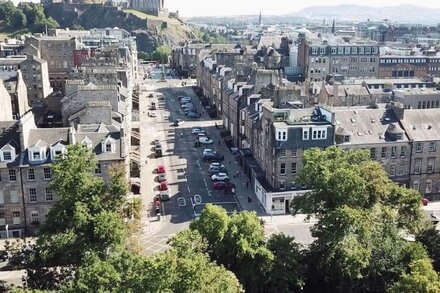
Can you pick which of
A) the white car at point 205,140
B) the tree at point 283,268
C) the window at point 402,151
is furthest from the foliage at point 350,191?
the white car at point 205,140

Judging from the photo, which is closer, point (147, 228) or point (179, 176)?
point (147, 228)

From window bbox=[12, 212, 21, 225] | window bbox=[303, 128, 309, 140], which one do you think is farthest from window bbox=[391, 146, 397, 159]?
window bbox=[12, 212, 21, 225]

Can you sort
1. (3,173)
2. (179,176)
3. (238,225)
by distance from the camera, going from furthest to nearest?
(179,176) < (3,173) < (238,225)

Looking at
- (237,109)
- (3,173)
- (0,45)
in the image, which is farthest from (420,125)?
(0,45)

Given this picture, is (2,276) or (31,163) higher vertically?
(31,163)

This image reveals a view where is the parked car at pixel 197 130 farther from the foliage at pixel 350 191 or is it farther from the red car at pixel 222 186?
the foliage at pixel 350 191

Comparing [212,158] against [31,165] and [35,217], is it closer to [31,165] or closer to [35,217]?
[35,217]

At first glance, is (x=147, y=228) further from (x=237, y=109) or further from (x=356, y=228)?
(x=237, y=109)
